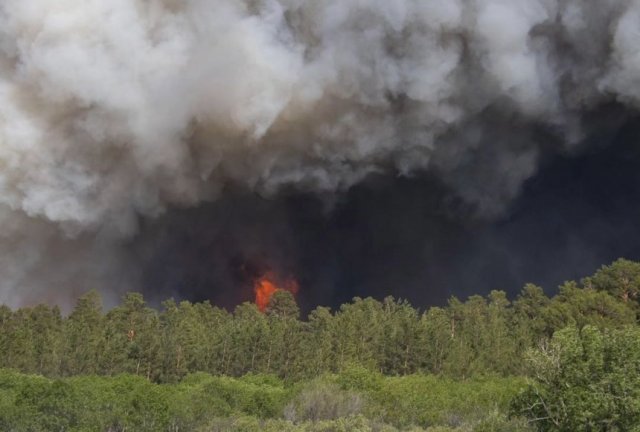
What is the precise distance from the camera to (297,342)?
10906 cm

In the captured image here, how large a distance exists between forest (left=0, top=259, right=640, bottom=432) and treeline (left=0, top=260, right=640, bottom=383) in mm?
256

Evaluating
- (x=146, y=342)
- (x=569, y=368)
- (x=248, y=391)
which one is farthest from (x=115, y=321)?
(x=569, y=368)

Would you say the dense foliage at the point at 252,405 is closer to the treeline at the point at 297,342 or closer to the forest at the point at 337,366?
the forest at the point at 337,366

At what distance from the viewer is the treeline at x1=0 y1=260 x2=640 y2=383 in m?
96.4

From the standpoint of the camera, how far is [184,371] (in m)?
102

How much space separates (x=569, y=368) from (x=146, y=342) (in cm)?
8126

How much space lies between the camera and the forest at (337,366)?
102ft

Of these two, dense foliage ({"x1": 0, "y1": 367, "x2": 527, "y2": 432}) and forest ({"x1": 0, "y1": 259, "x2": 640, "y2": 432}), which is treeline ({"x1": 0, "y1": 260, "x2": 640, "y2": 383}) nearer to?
forest ({"x1": 0, "y1": 259, "x2": 640, "y2": 432})

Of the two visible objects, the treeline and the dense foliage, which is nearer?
the dense foliage

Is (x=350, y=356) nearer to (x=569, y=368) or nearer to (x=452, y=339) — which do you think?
(x=452, y=339)

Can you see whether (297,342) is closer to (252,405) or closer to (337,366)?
(337,366)

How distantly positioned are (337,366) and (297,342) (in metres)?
9.22

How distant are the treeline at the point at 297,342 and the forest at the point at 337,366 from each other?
0.84ft

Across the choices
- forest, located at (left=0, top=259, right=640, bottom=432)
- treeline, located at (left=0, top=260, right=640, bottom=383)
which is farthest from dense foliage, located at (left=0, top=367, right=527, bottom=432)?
treeline, located at (left=0, top=260, right=640, bottom=383)
